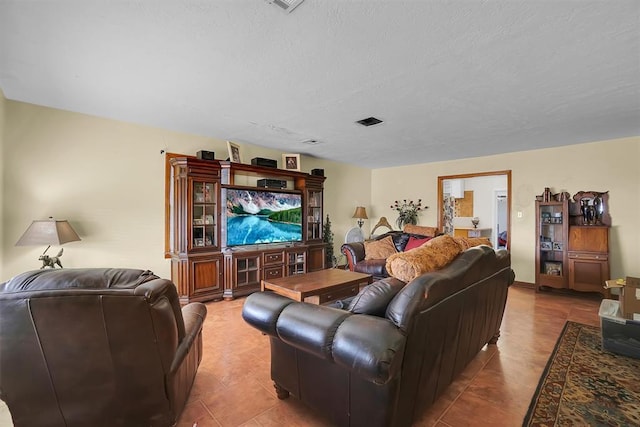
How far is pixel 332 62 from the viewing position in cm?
214

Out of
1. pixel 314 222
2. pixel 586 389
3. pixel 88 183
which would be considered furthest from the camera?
pixel 314 222

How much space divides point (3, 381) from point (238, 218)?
10.1 feet

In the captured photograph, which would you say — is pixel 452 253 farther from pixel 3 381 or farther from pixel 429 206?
pixel 429 206

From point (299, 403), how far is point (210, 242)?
2730 mm

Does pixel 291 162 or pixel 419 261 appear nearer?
pixel 419 261

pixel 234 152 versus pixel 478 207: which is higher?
pixel 234 152

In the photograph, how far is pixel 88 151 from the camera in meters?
3.33

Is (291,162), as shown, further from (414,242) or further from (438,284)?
(438,284)

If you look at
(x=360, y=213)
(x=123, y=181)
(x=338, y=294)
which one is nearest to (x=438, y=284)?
(x=338, y=294)

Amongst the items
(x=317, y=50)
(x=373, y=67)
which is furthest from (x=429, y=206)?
(x=317, y=50)

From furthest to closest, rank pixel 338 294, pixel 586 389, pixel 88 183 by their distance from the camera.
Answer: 1. pixel 88 183
2. pixel 338 294
3. pixel 586 389

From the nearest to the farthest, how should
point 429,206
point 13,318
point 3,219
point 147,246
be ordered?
point 13,318 → point 3,219 → point 147,246 → point 429,206

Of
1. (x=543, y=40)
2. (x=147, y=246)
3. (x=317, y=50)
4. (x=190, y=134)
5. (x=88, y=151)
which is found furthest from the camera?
(x=190, y=134)

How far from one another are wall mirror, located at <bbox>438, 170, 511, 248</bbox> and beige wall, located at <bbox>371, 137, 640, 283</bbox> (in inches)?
62.3
